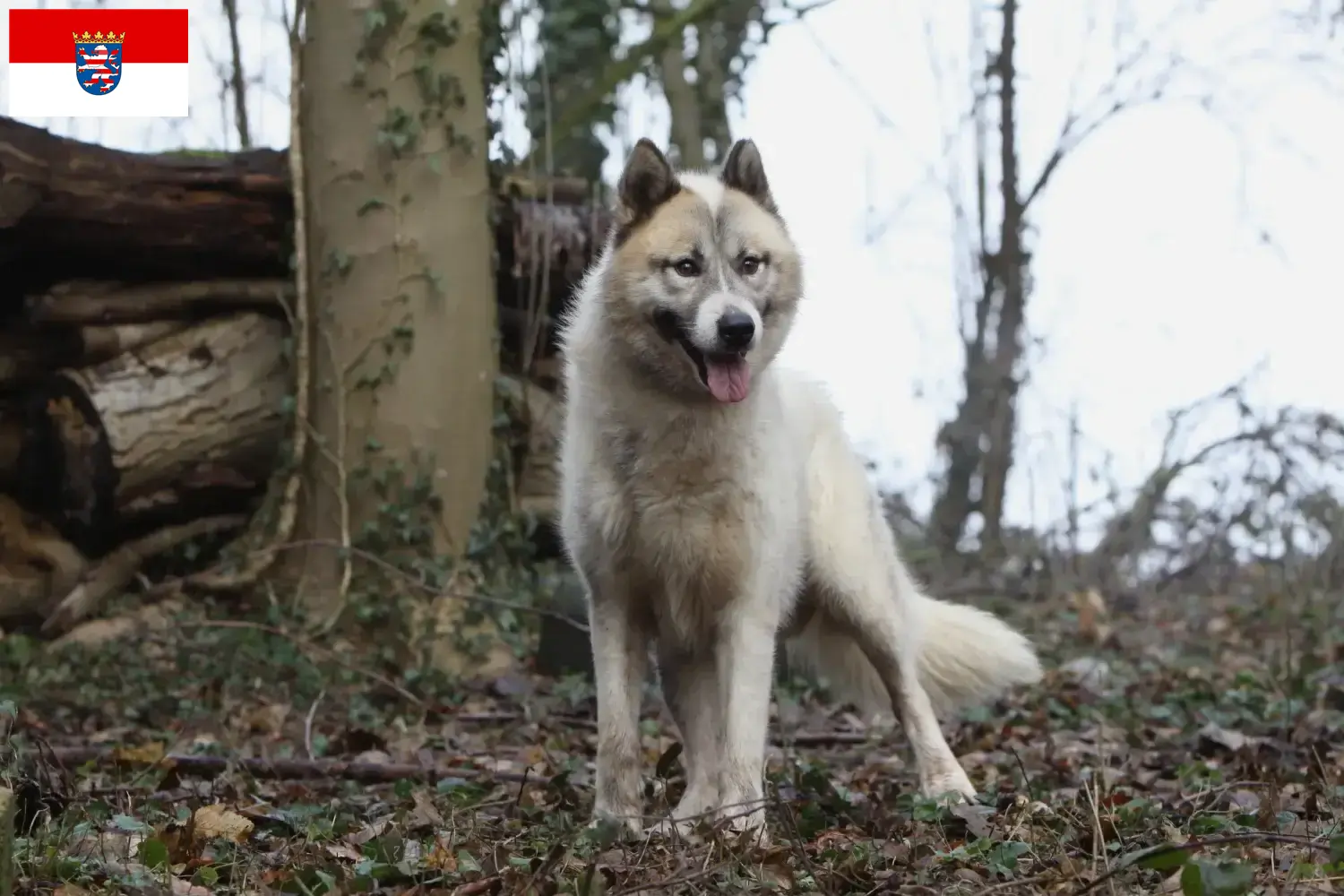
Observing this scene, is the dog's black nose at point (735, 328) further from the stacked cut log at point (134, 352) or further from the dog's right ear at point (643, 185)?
the stacked cut log at point (134, 352)

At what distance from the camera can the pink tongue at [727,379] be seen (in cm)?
386

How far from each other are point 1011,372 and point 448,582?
805 cm

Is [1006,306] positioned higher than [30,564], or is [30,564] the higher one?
[1006,306]

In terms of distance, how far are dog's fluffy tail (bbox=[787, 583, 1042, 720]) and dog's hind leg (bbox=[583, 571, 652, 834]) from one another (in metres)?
0.98

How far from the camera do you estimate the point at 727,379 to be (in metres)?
3.88

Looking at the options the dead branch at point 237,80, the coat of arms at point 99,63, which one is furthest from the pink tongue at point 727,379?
the dead branch at point 237,80

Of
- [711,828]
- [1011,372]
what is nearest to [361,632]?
[711,828]

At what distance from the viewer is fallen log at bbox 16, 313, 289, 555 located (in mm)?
6883

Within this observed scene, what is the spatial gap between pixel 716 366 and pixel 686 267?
12.0 inches

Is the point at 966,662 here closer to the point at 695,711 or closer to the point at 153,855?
the point at 695,711

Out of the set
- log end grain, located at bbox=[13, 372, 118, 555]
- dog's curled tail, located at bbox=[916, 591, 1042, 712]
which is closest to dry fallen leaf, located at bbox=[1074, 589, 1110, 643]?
dog's curled tail, located at bbox=[916, 591, 1042, 712]

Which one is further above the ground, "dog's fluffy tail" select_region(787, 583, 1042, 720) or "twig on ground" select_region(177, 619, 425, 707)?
"dog's fluffy tail" select_region(787, 583, 1042, 720)

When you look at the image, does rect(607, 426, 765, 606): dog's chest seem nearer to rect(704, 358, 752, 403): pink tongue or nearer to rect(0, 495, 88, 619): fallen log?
rect(704, 358, 752, 403): pink tongue

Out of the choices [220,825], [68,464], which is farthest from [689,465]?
[68,464]
